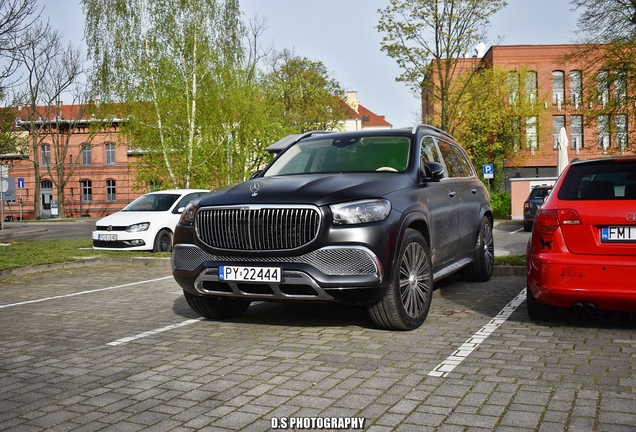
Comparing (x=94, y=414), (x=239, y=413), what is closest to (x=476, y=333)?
(x=239, y=413)

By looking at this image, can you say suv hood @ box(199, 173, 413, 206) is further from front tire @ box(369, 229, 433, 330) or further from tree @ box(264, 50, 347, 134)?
tree @ box(264, 50, 347, 134)

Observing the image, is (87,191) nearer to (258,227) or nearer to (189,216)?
(189,216)

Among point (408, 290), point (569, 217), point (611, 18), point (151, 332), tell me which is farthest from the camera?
point (611, 18)

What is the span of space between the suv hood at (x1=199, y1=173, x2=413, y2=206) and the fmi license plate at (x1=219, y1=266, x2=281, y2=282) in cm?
57

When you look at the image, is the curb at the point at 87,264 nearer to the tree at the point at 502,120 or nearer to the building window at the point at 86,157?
the tree at the point at 502,120

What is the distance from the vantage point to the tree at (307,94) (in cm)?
5472

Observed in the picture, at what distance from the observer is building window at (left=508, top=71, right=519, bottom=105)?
56.1 metres

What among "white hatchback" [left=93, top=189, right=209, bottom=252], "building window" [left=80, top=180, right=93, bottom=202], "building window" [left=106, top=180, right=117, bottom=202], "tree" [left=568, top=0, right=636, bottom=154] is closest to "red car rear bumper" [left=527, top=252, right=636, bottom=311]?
"white hatchback" [left=93, top=189, right=209, bottom=252]

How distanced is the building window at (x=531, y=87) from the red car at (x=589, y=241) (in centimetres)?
5237

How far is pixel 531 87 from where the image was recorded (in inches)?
2260

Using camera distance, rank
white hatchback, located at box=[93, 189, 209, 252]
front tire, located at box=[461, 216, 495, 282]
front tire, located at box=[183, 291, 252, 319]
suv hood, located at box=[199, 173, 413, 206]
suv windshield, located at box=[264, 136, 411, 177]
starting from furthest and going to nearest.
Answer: white hatchback, located at box=[93, 189, 209, 252] < front tire, located at box=[461, 216, 495, 282] < suv windshield, located at box=[264, 136, 411, 177] < front tire, located at box=[183, 291, 252, 319] < suv hood, located at box=[199, 173, 413, 206]

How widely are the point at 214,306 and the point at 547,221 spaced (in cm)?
318

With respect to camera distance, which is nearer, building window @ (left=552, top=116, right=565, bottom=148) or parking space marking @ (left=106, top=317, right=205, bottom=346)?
parking space marking @ (left=106, top=317, right=205, bottom=346)

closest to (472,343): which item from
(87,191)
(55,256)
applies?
(55,256)
